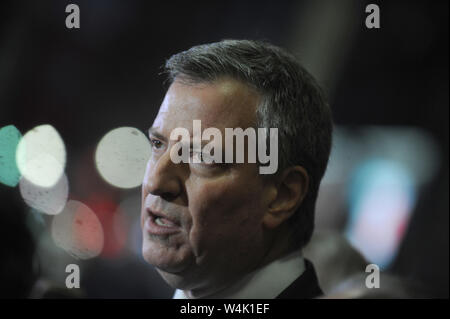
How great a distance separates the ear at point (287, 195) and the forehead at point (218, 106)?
17 cm

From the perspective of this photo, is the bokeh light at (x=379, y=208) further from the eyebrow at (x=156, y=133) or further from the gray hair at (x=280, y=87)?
the eyebrow at (x=156, y=133)

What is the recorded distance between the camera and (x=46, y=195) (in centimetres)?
145

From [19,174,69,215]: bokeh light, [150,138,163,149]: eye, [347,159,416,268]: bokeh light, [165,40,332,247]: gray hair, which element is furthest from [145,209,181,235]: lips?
[347,159,416,268]: bokeh light

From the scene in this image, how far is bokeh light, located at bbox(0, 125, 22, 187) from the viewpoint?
1.42 m

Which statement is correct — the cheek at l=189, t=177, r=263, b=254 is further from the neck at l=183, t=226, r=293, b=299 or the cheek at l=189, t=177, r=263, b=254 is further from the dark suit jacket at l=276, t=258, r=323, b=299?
the dark suit jacket at l=276, t=258, r=323, b=299

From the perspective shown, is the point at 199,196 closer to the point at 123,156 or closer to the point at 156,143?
the point at 156,143

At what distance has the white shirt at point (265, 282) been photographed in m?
1.24

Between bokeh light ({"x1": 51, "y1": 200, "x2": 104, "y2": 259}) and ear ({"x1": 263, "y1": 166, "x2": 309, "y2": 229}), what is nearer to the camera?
ear ({"x1": 263, "y1": 166, "x2": 309, "y2": 229})

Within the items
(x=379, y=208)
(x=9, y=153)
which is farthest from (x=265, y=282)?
(x=379, y=208)

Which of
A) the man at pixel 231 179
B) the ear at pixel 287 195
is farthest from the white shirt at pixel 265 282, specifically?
the ear at pixel 287 195

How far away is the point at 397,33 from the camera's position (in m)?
1.60
